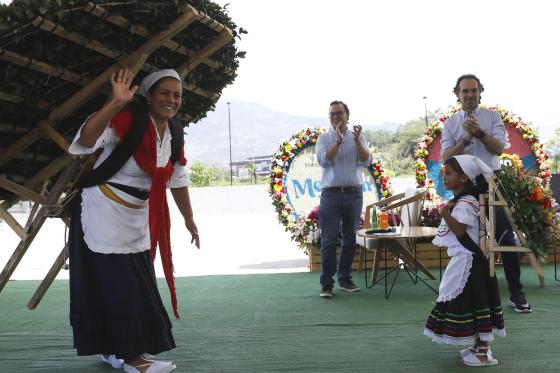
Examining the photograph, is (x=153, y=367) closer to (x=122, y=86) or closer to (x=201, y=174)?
(x=122, y=86)

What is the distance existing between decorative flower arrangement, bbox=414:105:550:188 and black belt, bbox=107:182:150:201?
19.4 ft

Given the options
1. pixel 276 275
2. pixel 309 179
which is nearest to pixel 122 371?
pixel 276 275

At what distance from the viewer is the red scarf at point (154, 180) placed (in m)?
3.20

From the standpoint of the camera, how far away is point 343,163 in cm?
601

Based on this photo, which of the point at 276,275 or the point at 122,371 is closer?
the point at 122,371

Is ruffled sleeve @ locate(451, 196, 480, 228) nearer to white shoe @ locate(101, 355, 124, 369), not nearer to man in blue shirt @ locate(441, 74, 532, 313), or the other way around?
man in blue shirt @ locate(441, 74, 532, 313)

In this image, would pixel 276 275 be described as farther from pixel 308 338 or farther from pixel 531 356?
pixel 531 356

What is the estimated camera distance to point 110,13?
9.64ft

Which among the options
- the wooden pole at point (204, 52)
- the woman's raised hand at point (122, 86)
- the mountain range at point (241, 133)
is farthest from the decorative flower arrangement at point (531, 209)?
the mountain range at point (241, 133)

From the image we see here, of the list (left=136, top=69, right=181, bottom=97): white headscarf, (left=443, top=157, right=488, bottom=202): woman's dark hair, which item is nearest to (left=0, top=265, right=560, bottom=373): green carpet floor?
(left=443, top=157, right=488, bottom=202): woman's dark hair

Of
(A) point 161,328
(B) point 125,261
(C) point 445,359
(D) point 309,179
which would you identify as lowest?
(C) point 445,359

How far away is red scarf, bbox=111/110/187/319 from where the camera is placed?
320cm

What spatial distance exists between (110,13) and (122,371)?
1.84 meters

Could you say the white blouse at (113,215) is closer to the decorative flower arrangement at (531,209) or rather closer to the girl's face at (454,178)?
the girl's face at (454,178)
